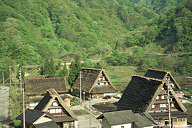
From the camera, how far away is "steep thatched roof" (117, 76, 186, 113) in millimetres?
33094

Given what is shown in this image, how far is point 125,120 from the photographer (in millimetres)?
29328

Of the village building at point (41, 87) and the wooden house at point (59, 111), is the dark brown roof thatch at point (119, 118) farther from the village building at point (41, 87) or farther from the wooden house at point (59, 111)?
the village building at point (41, 87)

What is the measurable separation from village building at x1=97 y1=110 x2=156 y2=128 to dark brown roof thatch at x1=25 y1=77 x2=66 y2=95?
2140 cm

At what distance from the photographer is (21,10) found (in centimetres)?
12938

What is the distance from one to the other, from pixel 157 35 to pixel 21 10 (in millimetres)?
64768

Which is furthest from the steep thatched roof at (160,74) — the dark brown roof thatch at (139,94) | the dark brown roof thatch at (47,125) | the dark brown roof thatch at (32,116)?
the dark brown roof thatch at (32,116)

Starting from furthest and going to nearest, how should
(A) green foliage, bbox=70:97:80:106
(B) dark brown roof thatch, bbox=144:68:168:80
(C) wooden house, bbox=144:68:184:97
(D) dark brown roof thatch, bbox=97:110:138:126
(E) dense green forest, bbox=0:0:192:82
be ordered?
(E) dense green forest, bbox=0:0:192:82 → (A) green foliage, bbox=70:97:80:106 → (B) dark brown roof thatch, bbox=144:68:168:80 → (C) wooden house, bbox=144:68:184:97 → (D) dark brown roof thatch, bbox=97:110:138:126

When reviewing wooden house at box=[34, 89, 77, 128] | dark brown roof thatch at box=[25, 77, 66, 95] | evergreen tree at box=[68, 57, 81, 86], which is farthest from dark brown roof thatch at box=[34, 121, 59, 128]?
evergreen tree at box=[68, 57, 81, 86]

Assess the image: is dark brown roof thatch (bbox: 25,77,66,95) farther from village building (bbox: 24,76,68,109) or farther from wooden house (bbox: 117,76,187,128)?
wooden house (bbox: 117,76,187,128)

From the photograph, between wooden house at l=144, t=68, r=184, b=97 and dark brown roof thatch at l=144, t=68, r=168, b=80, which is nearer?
wooden house at l=144, t=68, r=184, b=97

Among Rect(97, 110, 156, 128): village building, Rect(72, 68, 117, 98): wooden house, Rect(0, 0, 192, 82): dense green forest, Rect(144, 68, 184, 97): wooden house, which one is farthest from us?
Rect(0, 0, 192, 82): dense green forest

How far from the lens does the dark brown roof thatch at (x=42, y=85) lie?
161 ft

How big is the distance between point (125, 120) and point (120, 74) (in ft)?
174

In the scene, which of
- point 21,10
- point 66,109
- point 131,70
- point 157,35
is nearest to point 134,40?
point 157,35
